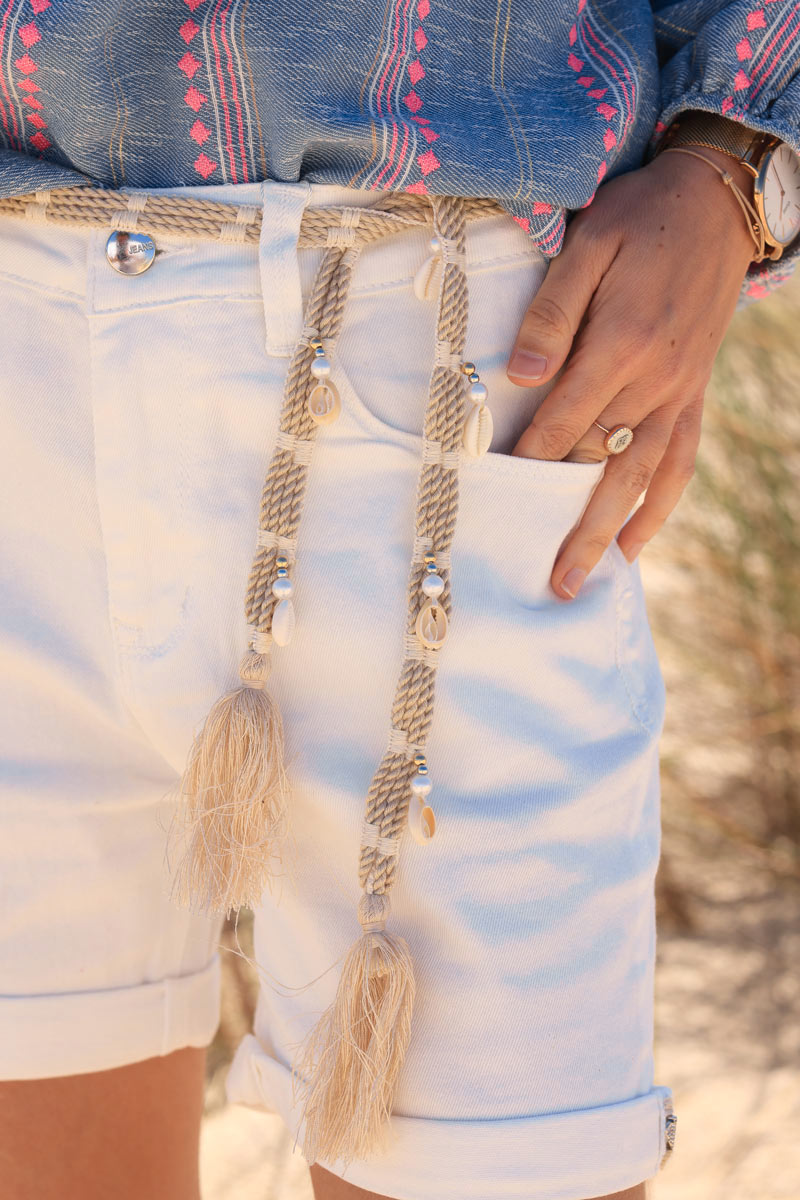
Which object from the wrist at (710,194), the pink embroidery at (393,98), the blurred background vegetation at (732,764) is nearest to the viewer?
the pink embroidery at (393,98)

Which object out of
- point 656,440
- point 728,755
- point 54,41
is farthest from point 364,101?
point 728,755

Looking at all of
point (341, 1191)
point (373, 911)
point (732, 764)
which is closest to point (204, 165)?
point (373, 911)

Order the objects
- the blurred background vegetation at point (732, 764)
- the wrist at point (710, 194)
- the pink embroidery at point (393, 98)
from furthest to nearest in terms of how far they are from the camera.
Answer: the blurred background vegetation at point (732, 764), the wrist at point (710, 194), the pink embroidery at point (393, 98)

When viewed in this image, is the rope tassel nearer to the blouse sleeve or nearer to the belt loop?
the belt loop

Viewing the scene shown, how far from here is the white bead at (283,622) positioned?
699 mm

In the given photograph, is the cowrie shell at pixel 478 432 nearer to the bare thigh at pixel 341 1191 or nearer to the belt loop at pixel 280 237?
the belt loop at pixel 280 237

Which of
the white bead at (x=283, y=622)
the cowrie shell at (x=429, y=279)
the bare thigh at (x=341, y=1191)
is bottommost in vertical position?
the bare thigh at (x=341, y=1191)

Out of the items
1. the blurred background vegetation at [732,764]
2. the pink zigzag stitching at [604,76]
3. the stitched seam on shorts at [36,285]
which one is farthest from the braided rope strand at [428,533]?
the blurred background vegetation at [732,764]

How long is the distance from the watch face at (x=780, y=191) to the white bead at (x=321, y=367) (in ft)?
1.33

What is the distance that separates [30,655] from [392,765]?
11.8 inches

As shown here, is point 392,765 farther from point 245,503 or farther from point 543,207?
point 543,207

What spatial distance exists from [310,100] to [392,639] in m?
0.37

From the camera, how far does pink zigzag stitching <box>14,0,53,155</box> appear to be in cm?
69

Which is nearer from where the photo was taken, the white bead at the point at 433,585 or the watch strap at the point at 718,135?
the white bead at the point at 433,585
